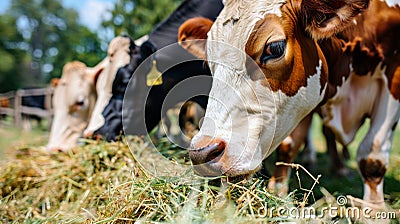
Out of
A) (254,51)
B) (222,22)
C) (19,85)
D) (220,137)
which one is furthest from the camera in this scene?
(19,85)

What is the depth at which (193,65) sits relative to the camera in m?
3.45

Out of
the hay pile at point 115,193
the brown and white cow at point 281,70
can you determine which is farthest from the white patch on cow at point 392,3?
the hay pile at point 115,193

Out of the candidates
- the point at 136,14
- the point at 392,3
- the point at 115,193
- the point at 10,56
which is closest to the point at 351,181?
the point at 392,3

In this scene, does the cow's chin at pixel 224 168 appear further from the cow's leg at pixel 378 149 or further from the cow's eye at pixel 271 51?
the cow's leg at pixel 378 149

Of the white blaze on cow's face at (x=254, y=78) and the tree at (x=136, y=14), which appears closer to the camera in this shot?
the white blaze on cow's face at (x=254, y=78)

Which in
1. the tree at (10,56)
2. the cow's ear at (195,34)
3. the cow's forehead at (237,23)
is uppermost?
the cow's forehead at (237,23)

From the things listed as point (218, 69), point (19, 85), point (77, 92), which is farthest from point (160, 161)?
point (19, 85)

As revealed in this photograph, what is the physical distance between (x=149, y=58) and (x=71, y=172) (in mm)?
1205

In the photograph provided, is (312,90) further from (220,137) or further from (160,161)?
(160,161)

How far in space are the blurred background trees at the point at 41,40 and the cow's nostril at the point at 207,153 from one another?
17.2 metres

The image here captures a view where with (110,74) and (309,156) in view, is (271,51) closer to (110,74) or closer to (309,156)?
(110,74)

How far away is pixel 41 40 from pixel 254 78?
4001cm

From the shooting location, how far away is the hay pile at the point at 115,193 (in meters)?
1.44

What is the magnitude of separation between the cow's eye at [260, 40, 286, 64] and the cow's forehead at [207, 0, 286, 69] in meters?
0.10
